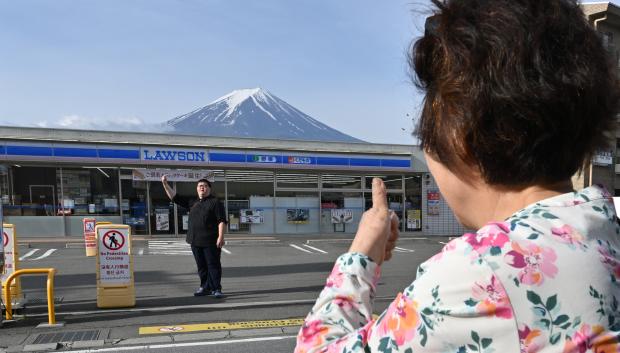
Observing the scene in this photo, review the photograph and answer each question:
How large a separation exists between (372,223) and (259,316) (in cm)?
579

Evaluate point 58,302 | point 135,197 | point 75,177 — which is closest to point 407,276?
point 58,302

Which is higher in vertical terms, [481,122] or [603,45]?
[603,45]

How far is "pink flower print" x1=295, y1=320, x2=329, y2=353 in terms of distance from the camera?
896 millimetres

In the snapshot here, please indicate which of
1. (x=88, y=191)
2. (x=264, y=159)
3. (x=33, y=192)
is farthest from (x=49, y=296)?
(x=264, y=159)

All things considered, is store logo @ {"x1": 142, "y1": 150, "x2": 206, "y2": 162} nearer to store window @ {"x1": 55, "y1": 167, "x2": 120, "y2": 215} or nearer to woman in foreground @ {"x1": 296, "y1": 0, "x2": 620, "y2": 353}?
store window @ {"x1": 55, "y1": 167, "x2": 120, "y2": 215}

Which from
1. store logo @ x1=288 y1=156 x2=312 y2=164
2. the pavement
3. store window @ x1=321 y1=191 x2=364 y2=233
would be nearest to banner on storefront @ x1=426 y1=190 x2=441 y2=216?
store window @ x1=321 y1=191 x2=364 y2=233

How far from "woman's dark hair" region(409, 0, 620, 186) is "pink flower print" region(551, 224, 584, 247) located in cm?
14

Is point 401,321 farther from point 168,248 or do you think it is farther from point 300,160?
point 300,160

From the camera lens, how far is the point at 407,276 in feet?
32.4

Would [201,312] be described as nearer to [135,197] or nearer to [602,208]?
[602,208]

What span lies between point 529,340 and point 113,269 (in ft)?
23.6

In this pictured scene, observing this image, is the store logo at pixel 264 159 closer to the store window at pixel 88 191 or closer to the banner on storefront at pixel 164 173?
the banner on storefront at pixel 164 173

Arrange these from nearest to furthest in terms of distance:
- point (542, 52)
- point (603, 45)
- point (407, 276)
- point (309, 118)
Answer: point (542, 52) → point (603, 45) → point (407, 276) → point (309, 118)

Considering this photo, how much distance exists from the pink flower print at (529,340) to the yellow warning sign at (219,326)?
546 centimetres
